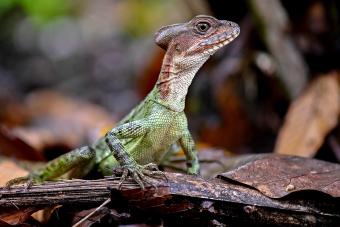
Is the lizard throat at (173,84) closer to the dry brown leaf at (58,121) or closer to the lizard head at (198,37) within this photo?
the lizard head at (198,37)

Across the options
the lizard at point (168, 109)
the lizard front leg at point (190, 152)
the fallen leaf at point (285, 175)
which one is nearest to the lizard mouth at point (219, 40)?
the lizard at point (168, 109)

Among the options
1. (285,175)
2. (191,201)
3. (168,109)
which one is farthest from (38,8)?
(191,201)

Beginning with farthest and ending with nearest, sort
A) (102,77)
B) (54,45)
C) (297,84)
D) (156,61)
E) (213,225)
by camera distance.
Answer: (54,45) → (102,77) → (156,61) → (297,84) → (213,225)

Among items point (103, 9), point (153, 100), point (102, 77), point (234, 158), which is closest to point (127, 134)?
point (153, 100)

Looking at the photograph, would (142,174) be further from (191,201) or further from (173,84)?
(173,84)

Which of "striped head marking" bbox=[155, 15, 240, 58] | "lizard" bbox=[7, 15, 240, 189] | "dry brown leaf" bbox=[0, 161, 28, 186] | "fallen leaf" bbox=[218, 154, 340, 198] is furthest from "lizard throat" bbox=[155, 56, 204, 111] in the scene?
"dry brown leaf" bbox=[0, 161, 28, 186]

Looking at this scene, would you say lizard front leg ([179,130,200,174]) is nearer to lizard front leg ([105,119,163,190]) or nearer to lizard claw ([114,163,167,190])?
lizard front leg ([105,119,163,190])

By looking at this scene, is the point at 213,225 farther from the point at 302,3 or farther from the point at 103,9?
the point at 103,9
